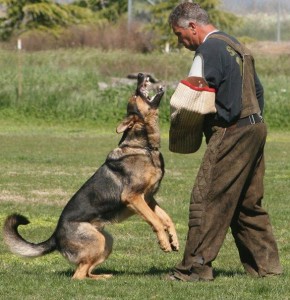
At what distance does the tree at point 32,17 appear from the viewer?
47938 mm

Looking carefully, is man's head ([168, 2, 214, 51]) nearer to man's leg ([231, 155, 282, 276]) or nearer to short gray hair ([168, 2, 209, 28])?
short gray hair ([168, 2, 209, 28])

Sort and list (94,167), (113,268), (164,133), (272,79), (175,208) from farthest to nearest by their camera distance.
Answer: (272,79)
(164,133)
(94,167)
(175,208)
(113,268)

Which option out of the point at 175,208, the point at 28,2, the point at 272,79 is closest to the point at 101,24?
the point at 28,2

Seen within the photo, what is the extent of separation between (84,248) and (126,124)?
1.18 meters

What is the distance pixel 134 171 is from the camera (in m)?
7.80

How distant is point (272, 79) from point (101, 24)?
21720 millimetres

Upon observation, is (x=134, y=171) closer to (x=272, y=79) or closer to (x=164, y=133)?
(x=164, y=133)

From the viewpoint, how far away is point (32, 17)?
163 feet

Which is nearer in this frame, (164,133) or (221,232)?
(221,232)

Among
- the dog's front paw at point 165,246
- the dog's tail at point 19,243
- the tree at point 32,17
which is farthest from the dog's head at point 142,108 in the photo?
the tree at point 32,17

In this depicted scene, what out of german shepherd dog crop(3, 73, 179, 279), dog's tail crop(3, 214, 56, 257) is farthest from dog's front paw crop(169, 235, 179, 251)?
dog's tail crop(3, 214, 56, 257)

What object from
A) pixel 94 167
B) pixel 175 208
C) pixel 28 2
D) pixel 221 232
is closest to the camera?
pixel 221 232

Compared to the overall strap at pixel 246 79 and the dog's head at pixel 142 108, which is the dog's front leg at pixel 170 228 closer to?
the dog's head at pixel 142 108

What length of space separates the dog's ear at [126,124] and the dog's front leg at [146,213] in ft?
2.04
